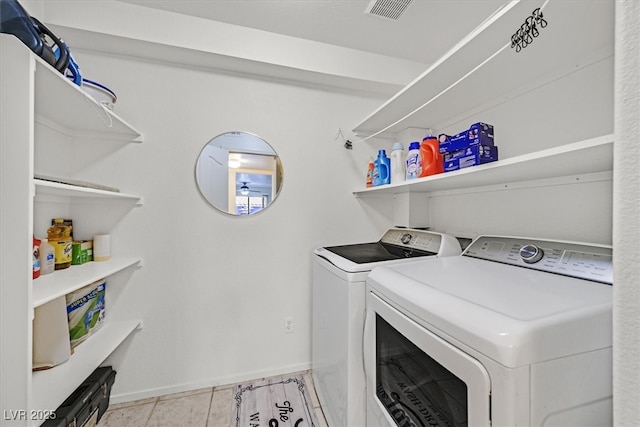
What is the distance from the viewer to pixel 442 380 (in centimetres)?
77

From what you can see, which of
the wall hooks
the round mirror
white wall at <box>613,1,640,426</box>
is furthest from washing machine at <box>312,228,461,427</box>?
white wall at <box>613,1,640,426</box>

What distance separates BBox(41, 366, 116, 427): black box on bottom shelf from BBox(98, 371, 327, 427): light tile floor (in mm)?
119

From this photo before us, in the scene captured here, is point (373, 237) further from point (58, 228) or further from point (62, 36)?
point (62, 36)

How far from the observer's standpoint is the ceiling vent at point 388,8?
1.52 metres

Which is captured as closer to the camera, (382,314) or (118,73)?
(382,314)

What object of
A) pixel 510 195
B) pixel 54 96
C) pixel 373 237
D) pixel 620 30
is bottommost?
pixel 373 237

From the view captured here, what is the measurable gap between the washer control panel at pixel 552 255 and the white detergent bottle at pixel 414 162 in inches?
20.6

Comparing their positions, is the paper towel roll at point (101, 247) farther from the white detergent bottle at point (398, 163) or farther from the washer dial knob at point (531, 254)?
the washer dial knob at point (531, 254)

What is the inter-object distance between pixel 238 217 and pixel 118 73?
1214 mm

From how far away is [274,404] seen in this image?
169 centimetres

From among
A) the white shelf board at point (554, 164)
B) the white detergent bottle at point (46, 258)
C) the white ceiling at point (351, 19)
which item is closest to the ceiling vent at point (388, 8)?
the white ceiling at point (351, 19)

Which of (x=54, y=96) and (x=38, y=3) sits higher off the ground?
(x=38, y=3)

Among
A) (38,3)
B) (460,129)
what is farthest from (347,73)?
(38,3)

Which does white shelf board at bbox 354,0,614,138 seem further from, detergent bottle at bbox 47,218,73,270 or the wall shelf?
detergent bottle at bbox 47,218,73,270
